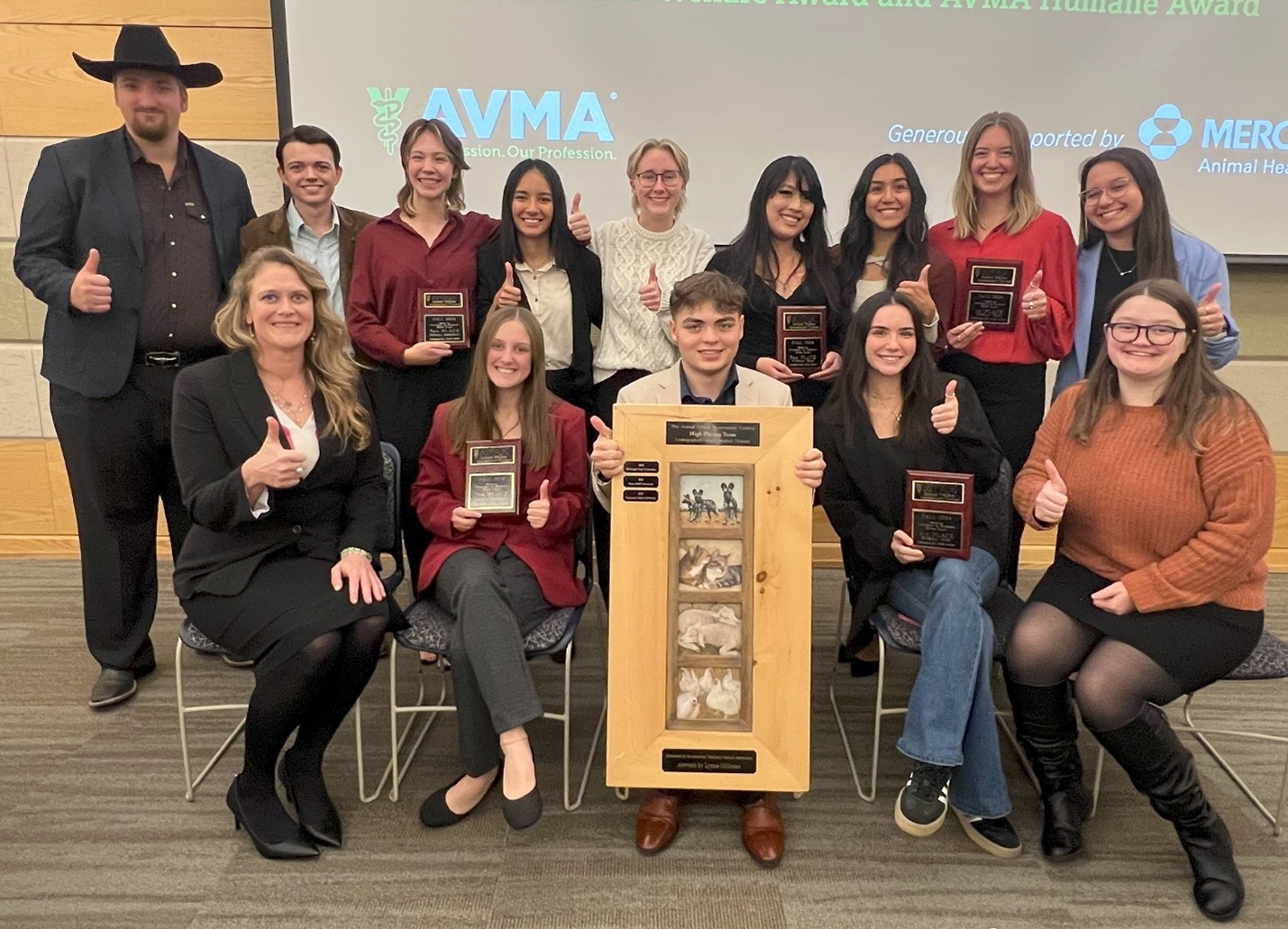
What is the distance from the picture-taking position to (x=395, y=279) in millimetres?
3109

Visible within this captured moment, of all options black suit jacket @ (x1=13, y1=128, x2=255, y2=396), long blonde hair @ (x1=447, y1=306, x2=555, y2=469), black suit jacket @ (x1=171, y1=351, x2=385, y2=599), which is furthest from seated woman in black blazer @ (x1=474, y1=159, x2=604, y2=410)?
black suit jacket @ (x1=13, y1=128, x2=255, y2=396)

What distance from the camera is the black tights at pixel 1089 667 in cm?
219

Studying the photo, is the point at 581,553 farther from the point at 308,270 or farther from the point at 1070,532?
the point at 1070,532

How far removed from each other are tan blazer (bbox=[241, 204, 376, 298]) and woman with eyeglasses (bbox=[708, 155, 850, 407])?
1.30m

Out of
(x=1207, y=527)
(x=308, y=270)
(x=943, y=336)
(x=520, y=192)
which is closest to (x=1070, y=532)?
(x=1207, y=527)

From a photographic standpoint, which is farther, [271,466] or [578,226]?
[578,226]

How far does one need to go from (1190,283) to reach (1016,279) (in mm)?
602

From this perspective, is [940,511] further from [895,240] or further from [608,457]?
[895,240]

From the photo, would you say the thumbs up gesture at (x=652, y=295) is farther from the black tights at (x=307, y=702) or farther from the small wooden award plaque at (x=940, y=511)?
the black tights at (x=307, y=702)

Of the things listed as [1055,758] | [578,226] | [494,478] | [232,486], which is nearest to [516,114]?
[578,226]

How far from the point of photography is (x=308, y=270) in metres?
2.47

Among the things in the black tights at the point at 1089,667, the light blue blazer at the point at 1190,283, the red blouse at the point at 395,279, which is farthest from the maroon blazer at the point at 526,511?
the light blue blazer at the point at 1190,283

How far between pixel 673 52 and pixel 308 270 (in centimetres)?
223

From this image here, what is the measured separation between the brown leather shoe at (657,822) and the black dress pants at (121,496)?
1707 millimetres
